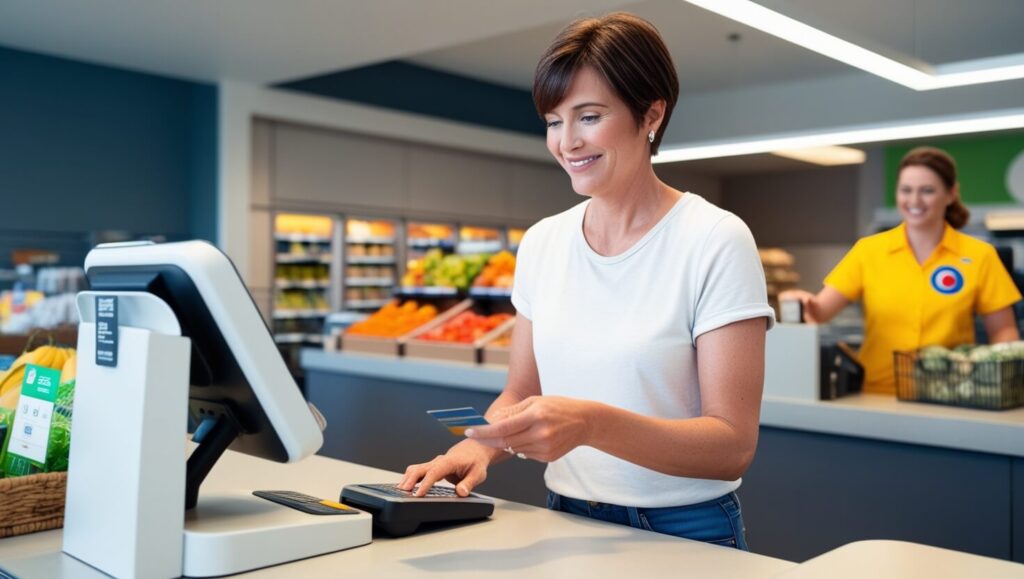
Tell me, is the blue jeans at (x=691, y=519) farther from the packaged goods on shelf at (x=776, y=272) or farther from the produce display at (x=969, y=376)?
the packaged goods on shelf at (x=776, y=272)

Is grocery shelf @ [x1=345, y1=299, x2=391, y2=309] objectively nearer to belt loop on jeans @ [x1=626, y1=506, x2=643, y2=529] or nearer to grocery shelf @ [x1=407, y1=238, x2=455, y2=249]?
grocery shelf @ [x1=407, y1=238, x2=455, y2=249]

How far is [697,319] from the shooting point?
1462 millimetres

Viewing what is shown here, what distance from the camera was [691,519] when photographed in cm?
152

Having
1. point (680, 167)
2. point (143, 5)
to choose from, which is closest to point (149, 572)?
point (143, 5)

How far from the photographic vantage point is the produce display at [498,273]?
16.4 feet

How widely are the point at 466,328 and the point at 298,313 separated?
348 cm

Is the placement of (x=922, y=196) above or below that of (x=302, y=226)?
below

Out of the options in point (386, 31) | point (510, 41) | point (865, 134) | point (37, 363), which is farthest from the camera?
point (510, 41)

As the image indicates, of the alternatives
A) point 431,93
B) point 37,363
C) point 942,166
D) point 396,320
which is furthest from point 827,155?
point 37,363

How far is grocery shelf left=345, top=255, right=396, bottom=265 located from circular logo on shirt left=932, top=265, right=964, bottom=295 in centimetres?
571

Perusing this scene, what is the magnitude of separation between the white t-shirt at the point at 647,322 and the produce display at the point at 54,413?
2.77 ft

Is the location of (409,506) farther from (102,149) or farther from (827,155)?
(827,155)

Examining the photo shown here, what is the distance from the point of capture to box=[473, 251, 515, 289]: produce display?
16.4 feet

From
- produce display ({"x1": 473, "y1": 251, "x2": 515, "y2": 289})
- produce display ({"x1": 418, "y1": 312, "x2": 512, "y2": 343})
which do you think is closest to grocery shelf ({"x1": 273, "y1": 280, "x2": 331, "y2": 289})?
produce display ({"x1": 473, "y1": 251, "x2": 515, "y2": 289})
